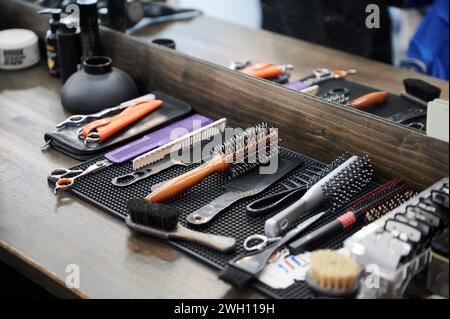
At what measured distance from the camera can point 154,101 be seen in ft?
5.07

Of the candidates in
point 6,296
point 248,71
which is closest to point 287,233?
point 248,71

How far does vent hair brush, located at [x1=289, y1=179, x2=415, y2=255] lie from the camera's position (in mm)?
1089

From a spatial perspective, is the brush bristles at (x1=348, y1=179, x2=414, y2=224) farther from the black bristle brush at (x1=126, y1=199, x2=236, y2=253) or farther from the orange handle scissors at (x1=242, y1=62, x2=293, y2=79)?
the orange handle scissors at (x1=242, y1=62, x2=293, y2=79)

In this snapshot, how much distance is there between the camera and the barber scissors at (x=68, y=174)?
4.15 feet

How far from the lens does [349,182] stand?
1.23 metres

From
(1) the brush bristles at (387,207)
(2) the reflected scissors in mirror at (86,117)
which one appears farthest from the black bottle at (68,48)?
(1) the brush bristles at (387,207)

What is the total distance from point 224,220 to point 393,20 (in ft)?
2.91

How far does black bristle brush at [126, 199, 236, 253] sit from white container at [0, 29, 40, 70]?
84 centimetres

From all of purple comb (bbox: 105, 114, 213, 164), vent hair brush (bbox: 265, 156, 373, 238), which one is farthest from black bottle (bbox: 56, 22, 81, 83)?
vent hair brush (bbox: 265, 156, 373, 238)

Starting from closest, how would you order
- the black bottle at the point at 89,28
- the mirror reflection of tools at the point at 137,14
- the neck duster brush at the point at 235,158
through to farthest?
1. the neck duster brush at the point at 235,158
2. the black bottle at the point at 89,28
3. the mirror reflection of tools at the point at 137,14

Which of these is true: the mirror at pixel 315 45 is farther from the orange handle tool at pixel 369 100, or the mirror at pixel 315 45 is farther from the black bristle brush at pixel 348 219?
the black bristle brush at pixel 348 219

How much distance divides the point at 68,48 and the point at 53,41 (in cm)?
9

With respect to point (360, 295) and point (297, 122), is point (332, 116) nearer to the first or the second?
point (297, 122)

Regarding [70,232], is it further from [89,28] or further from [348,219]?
[89,28]
